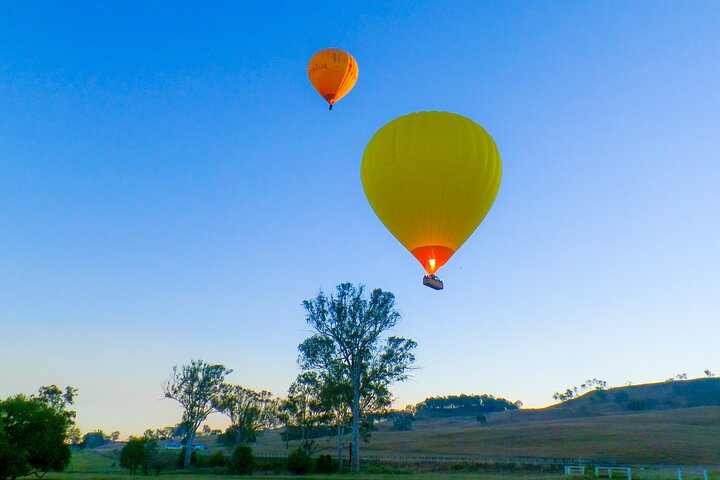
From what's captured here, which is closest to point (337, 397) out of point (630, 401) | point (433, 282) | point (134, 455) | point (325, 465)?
point (325, 465)

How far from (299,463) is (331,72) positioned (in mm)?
34746

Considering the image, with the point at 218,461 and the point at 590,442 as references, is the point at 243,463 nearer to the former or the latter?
the point at 218,461

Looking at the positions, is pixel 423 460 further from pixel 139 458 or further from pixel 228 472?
pixel 139 458

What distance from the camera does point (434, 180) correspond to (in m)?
24.6

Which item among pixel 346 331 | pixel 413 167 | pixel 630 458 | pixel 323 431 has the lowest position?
pixel 630 458

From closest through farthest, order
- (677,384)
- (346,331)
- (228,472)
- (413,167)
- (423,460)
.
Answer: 1. (413,167)
2. (346,331)
3. (228,472)
4. (423,460)
5. (677,384)

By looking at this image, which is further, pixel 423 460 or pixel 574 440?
pixel 574 440

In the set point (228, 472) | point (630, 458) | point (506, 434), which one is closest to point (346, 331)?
point (228, 472)

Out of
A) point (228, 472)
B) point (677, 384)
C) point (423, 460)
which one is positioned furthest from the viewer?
point (677, 384)

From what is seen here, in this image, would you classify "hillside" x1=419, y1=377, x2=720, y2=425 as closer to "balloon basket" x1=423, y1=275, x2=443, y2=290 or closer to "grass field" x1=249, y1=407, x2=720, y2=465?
"grass field" x1=249, y1=407, x2=720, y2=465

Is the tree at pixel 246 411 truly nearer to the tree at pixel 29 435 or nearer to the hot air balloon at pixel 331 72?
the tree at pixel 29 435

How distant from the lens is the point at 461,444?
277 ft

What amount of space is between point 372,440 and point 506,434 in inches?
1040

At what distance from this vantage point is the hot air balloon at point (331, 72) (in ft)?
116
